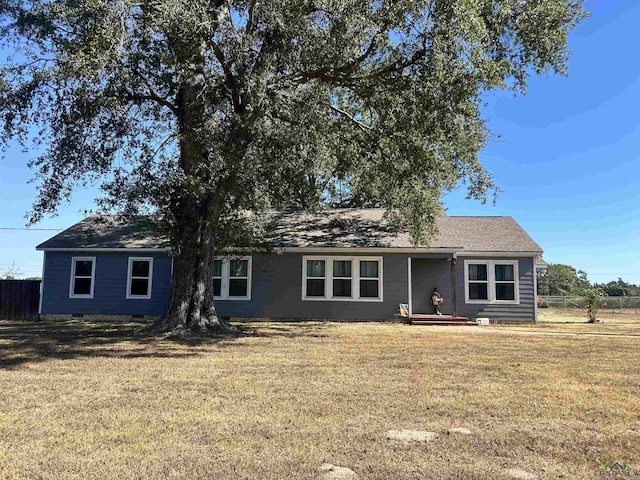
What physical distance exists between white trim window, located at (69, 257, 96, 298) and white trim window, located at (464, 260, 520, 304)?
13705 mm

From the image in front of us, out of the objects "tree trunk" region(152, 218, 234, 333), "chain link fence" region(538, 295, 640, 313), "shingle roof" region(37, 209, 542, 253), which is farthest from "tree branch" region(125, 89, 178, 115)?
"chain link fence" region(538, 295, 640, 313)

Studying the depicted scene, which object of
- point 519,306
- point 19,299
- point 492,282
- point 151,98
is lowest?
point 19,299

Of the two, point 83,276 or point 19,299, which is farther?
point 19,299

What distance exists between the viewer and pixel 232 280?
727 inches

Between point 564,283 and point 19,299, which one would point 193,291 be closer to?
point 19,299

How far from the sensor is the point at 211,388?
20.8 ft

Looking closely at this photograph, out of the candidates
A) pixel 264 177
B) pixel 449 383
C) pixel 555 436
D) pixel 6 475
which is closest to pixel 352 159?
pixel 264 177

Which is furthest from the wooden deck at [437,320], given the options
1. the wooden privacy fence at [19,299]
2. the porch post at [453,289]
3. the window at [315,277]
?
the wooden privacy fence at [19,299]

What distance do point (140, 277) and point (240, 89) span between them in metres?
9.98

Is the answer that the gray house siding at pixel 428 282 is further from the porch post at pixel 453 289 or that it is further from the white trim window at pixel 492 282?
the white trim window at pixel 492 282

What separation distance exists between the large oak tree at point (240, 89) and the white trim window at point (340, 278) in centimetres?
438

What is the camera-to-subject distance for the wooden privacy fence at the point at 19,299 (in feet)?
62.3

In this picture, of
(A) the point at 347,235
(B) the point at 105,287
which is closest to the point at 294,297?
(A) the point at 347,235

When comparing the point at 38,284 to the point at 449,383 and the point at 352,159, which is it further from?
the point at 449,383
